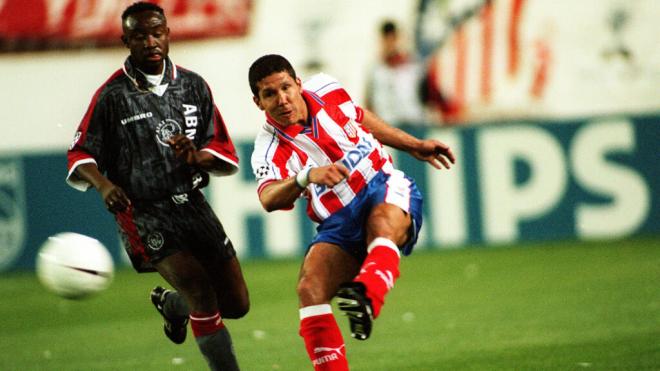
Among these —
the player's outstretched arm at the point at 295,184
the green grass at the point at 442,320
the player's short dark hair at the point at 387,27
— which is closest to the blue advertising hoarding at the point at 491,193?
the green grass at the point at 442,320

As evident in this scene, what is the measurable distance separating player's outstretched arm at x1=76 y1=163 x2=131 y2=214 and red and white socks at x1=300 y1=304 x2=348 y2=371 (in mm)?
1251

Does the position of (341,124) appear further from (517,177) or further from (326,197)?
(517,177)

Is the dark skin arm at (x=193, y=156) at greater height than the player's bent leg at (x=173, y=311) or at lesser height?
greater

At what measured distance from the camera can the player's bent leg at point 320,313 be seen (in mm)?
6477

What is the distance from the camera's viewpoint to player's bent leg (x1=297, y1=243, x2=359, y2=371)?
21.2ft

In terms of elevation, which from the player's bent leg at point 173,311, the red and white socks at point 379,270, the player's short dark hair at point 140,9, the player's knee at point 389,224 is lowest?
the player's bent leg at point 173,311

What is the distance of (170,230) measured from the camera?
7.29 metres

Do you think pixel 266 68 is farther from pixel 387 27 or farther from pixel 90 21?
pixel 90 21

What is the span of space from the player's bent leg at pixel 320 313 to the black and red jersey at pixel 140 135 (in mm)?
1067

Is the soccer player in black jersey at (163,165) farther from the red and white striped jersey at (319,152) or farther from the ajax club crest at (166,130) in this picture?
the red and white striped jersey at (319,152)

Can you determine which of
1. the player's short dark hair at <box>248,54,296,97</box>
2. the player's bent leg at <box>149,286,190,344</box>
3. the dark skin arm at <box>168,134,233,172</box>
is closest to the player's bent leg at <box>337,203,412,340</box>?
the player's short dark hair at <box>248,54,296,97</box>

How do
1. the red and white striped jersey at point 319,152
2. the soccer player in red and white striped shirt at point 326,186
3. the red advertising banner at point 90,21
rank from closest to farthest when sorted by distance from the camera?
the soccer player in red and white striped shirt at point 326,186 → the red and white striped jersey at point 319,152 → the red advertising banner at point 90,21

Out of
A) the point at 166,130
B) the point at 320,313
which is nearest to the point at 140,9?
the point at 166,130

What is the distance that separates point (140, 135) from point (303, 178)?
1353mm
